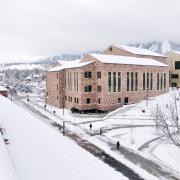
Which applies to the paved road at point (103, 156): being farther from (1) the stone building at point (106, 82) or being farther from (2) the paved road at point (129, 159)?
(1) the stone building at point (106, 82)

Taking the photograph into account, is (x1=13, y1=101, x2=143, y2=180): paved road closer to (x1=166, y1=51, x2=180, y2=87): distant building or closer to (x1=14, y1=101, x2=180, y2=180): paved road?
(x1=14, y1=101, x2=180, y2=180): paved road

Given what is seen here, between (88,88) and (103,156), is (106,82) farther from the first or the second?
(103,156)

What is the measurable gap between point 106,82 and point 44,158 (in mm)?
57778

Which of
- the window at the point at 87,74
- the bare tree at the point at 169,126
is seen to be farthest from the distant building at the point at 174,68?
the window at the point at 87,74

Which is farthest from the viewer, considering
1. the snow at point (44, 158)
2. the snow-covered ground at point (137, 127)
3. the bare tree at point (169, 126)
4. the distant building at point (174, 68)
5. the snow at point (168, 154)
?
the distant building at point (174, 68)

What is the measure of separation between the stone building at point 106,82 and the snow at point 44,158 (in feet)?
180

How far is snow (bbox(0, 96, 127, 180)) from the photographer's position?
6.16 m

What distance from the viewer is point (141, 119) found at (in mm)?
57656

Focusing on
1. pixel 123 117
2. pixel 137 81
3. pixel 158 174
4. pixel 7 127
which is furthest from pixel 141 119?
pixel 7 127

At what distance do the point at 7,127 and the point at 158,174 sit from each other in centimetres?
2336

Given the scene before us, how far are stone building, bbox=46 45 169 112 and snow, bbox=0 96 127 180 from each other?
5474 centimetres

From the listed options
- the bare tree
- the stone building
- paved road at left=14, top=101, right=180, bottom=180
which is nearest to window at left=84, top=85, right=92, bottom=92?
the stone building

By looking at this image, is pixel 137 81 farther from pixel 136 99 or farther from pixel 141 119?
pixel 141 119

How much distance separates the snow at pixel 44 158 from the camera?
243 inches
